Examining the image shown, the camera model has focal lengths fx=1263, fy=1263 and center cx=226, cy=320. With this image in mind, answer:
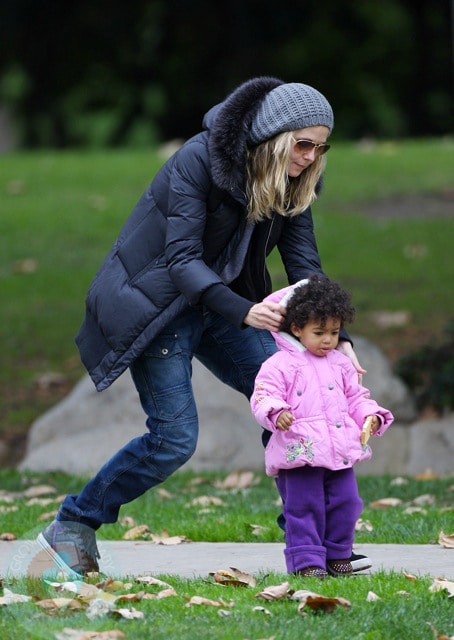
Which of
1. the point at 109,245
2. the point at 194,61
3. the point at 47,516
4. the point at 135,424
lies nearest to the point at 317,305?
the point at 47,516

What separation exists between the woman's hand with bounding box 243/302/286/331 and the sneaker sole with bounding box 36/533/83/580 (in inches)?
47.7

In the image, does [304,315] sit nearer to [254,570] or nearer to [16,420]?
[254,570]

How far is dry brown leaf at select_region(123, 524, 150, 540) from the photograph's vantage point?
Result: 241 inches

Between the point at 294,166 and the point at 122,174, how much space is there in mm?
12332

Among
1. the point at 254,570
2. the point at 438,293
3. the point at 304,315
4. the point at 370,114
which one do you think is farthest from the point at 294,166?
the point at 370,114

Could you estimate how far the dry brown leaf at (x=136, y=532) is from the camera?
6129 millimetres

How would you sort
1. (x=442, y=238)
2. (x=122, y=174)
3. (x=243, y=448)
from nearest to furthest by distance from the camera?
(x=243, y=448) < (x=442, y=238) < (x=122, y=174)

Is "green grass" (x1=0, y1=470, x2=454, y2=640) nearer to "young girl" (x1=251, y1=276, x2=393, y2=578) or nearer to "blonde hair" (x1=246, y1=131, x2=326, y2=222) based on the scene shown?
"young girl" (x1=251, y1=276, x2=393, y2=578)

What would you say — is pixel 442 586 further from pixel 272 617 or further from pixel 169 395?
pixel 169 395

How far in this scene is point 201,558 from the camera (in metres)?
5.45

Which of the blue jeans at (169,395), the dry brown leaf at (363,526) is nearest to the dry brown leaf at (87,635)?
the blue jeans at (169,395)

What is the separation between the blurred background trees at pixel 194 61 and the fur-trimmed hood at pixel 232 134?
22172 mm

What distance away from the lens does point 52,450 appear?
358 inches

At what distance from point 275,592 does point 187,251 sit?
125cm
